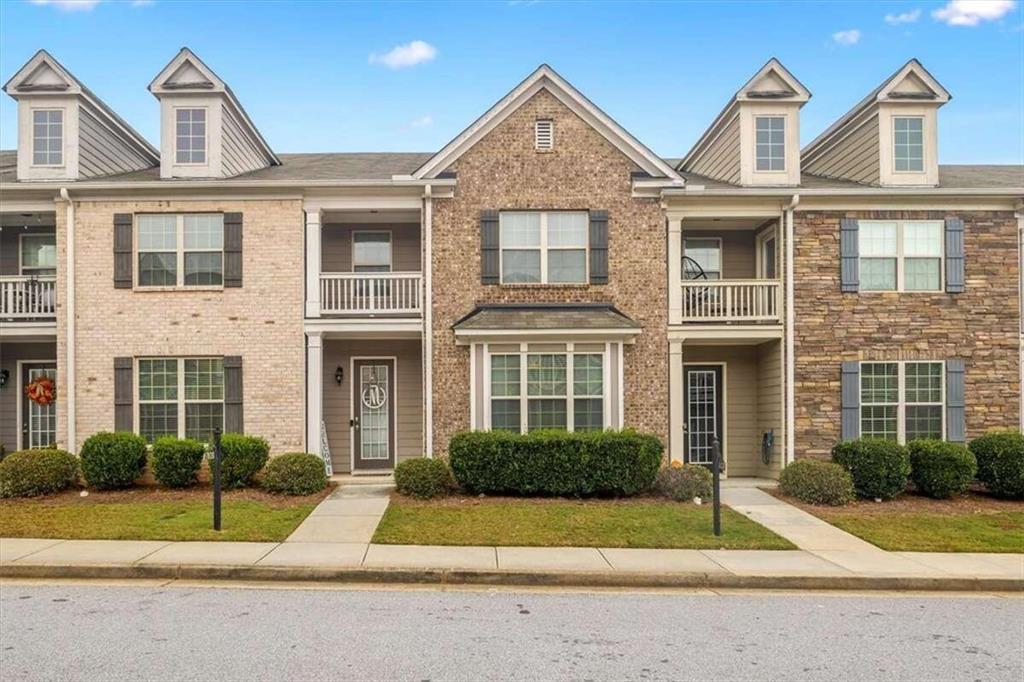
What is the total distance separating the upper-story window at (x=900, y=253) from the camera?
52.3ft

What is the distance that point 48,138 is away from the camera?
15.9 m

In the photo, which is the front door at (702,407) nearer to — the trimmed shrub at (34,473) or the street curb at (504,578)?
the street curb at (504,578)

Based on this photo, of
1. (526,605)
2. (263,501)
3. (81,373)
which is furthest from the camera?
(81,373)

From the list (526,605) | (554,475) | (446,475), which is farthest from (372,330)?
(526,605)

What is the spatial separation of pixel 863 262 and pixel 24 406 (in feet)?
59.1

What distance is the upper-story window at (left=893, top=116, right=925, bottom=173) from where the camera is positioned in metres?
16.4

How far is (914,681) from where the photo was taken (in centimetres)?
557

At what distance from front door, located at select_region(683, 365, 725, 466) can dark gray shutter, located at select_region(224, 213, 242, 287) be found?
952 cm

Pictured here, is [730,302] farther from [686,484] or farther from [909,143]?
[909,143]

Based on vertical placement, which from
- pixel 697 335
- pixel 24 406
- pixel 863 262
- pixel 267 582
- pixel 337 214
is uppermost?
pixel 337 214

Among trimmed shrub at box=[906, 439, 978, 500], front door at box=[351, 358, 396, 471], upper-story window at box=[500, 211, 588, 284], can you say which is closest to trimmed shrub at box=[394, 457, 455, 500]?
front door at box=[351, 358, 396, 471]

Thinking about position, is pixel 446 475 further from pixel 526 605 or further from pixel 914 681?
pixel 914 681

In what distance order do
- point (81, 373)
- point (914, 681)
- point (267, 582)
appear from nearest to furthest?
point (914, 681) → point (267, 582) → point (81, 373)

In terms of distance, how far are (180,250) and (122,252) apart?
1.07 meters
